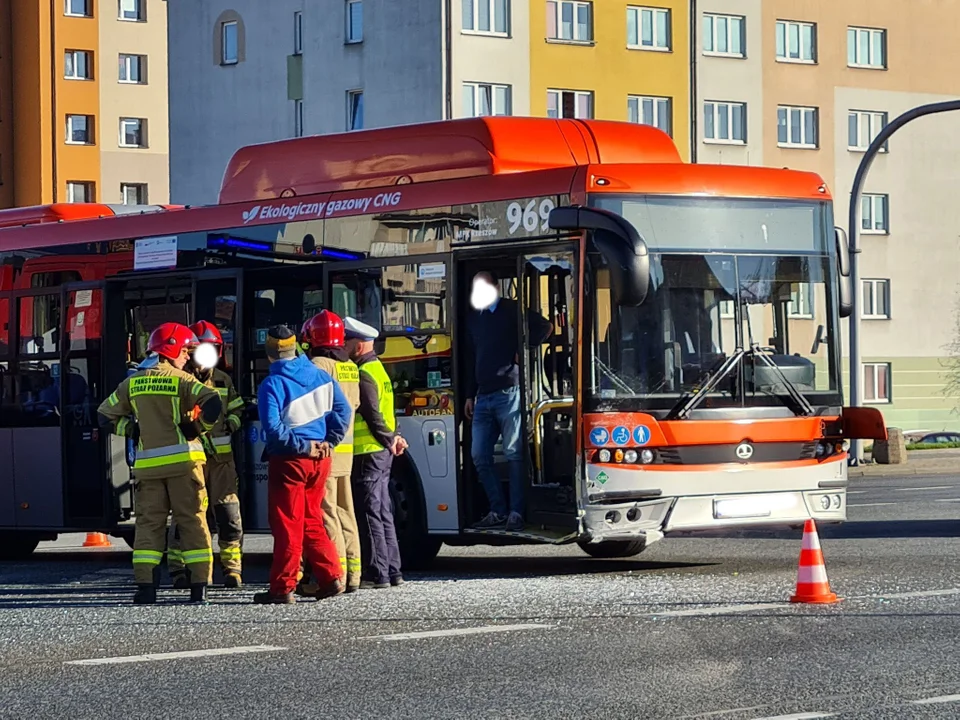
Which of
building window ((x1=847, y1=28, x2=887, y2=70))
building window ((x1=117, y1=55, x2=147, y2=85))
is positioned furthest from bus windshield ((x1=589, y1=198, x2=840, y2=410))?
building window ((x1=117, y1=55, x2=147, y2=85))

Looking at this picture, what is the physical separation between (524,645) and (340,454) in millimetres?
3361

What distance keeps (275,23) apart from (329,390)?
4509 cm

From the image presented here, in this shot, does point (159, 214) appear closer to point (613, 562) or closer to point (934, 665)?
point (613, 562)

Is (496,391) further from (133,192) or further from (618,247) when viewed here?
(133,192)

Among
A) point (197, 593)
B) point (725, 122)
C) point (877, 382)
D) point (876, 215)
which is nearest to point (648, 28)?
point (725, 122)

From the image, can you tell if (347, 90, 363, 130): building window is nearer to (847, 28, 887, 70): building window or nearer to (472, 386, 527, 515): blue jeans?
(847, 28, 887, 70): building window

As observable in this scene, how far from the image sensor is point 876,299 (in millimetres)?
60719

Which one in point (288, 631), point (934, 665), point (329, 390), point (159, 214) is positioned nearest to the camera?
point (934, 665)

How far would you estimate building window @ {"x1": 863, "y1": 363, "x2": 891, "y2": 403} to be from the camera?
6081cm

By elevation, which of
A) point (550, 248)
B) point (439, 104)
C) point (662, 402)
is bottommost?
point (662, 402)

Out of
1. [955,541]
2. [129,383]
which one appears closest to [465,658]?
[129,383]

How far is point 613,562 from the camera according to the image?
15.1 m

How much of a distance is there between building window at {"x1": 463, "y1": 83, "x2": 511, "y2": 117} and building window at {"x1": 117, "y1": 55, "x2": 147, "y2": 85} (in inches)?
1037

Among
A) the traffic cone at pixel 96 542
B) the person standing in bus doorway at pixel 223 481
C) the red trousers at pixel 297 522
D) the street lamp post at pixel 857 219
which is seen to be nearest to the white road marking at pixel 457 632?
the red trousers at pixel 297 522
